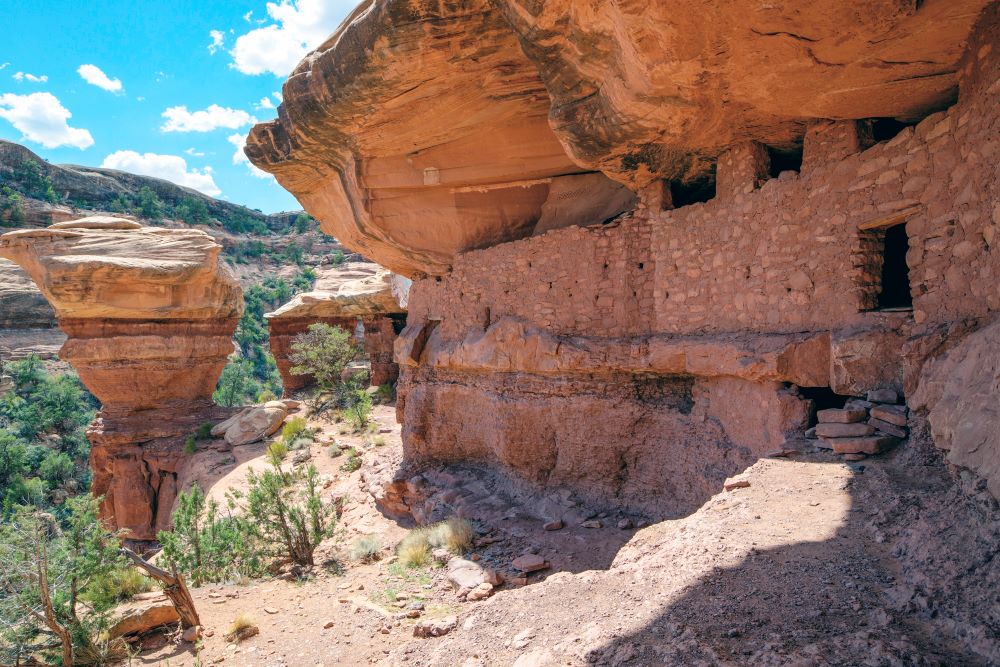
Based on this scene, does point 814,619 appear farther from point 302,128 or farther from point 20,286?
point 20,286

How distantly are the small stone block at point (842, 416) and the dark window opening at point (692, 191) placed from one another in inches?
106

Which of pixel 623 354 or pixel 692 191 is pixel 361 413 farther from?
pixel 692 191

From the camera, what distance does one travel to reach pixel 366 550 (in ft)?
22.4

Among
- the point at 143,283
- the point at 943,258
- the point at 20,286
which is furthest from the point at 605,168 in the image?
the point at 20,286

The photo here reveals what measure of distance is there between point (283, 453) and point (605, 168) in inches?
412

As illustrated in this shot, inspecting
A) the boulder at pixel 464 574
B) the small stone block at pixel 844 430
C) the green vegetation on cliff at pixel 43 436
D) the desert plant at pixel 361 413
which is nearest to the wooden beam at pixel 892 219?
the small stone block at pixel 844 430

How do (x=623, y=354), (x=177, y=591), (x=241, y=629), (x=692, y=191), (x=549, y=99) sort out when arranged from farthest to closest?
1. (x=549, y=99)
2. (x=692, y=191)
3. (x=623, y=354)
4. (x=177, y=591)
5. (x=241, y=629)

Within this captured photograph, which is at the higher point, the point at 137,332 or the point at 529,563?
the point at 137,332

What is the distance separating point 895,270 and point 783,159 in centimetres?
145

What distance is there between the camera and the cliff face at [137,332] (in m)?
13.8

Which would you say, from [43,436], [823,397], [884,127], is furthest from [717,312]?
[43,436]

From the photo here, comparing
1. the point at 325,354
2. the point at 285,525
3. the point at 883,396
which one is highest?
the point at 883,396

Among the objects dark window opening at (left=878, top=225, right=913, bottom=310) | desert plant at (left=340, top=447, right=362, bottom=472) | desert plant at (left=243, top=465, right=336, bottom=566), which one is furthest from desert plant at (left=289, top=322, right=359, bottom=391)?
dark window opening at (left=878, top=225, right=913, bottom=310)

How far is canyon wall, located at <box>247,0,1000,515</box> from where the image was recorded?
3.15 m
